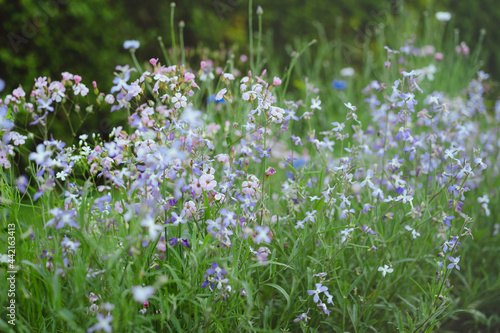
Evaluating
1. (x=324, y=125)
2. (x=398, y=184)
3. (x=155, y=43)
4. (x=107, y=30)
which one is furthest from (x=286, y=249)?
(x=155, y=43)

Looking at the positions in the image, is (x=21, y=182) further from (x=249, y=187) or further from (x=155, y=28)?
(x=155, y=28)

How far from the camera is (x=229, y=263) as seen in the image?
5.07 feet

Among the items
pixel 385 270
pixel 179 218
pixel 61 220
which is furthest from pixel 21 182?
pixel 385 270

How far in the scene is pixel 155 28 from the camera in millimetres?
4387

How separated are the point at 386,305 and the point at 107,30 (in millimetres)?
3068

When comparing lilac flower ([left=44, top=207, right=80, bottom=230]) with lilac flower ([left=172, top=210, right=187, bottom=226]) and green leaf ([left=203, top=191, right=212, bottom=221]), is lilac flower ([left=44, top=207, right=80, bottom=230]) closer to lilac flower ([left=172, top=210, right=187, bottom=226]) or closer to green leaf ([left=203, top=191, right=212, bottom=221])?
lilac flower ([left=172, top=210, right=187, bottom=226])

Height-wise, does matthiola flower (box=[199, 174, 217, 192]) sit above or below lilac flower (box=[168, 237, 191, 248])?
above

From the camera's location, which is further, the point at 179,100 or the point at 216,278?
the point at 179,100

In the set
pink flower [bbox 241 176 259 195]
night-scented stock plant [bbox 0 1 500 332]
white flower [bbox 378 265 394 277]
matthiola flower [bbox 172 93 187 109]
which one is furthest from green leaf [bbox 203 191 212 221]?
white flower [bbox 378 265 394 277]

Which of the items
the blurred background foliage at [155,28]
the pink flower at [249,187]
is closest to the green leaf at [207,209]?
the pink flower at [249,187]

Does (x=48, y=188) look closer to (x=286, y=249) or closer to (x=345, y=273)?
(x=286, y=249)

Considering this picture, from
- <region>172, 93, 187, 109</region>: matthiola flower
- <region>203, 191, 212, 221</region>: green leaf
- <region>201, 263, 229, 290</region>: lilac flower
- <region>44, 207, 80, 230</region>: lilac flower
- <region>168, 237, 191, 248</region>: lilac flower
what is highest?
<region>172, 93, 187, 109</region>: matthiola flower

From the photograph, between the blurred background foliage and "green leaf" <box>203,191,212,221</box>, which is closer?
"green leaf" <box>203,191,212,221</box>

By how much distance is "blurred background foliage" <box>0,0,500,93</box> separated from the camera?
340cm
